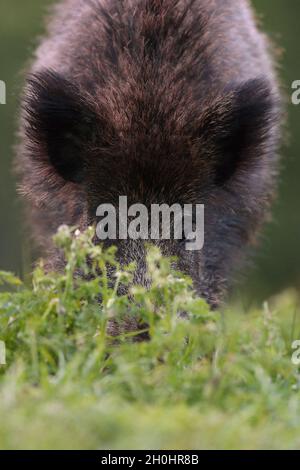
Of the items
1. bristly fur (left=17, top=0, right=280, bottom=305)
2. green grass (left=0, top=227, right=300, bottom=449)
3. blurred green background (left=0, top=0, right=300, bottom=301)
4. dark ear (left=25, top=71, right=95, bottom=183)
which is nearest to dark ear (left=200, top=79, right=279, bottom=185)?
bristly fur (left=17, top=0, right=280, bottom=305)

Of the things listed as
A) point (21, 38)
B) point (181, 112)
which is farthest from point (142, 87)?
point (21, 38)

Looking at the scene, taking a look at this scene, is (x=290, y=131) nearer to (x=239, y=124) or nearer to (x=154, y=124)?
(x=239, y=124)

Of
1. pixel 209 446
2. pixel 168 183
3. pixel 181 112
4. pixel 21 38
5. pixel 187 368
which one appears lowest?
pixel 209 446

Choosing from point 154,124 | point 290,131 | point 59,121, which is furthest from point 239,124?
point 290,131

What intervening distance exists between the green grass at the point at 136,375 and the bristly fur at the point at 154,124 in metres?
1.23

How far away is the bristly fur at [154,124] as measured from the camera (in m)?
6.03

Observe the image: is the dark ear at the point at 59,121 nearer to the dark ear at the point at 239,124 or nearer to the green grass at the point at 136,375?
the dark ear at the point at 239,124

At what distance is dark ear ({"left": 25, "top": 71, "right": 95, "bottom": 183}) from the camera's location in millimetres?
6008

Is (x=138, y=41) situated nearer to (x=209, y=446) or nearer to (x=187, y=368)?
(x=187, y=368)

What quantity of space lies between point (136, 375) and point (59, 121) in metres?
2.57

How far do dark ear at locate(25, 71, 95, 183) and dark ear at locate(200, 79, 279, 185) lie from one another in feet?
2.50

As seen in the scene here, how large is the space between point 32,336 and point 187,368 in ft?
2.39

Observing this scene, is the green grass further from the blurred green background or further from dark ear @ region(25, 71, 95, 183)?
the blurred green background

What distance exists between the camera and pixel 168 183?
20.0 feet
